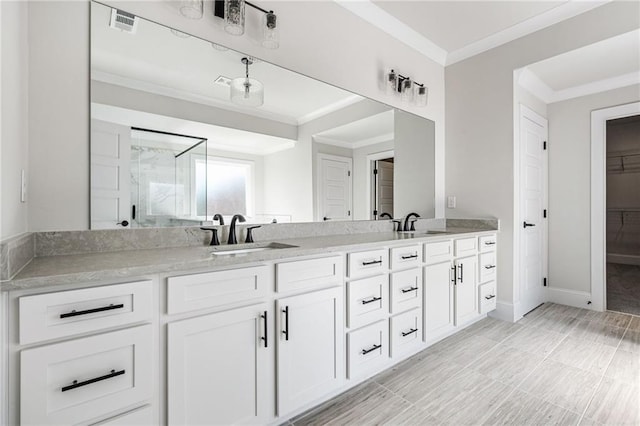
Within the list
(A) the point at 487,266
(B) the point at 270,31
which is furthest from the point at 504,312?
(B) the point at 270,31

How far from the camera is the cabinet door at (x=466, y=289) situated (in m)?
2.49

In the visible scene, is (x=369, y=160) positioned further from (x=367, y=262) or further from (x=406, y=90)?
(x=367, y=262)

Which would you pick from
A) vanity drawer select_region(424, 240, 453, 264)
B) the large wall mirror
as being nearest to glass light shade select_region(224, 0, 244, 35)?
the large wall mirror

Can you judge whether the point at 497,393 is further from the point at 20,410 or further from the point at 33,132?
the point at 33,132

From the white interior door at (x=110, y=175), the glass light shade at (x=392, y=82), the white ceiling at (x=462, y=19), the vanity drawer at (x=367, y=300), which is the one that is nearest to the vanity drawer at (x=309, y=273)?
the vanity drawer at (x=367, y=300)

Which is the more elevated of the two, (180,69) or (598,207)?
(180,69)

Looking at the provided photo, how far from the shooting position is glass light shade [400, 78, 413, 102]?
9.48ft

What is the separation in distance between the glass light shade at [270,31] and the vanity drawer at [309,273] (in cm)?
137

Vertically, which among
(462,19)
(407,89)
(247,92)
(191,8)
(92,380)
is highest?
(462,19)

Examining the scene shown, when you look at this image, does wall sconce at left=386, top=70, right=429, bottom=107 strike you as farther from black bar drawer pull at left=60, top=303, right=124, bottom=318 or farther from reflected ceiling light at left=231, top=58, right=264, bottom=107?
black bar drawer pull at left=60, top=303, right=124, bottom=318

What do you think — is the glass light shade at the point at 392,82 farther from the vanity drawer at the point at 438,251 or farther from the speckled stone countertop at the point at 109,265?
the speckled stone countertop at the point at 109,265

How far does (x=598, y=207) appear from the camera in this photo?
10.5 ft

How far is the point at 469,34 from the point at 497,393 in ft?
10.0

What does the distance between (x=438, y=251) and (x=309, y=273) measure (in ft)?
4.03
